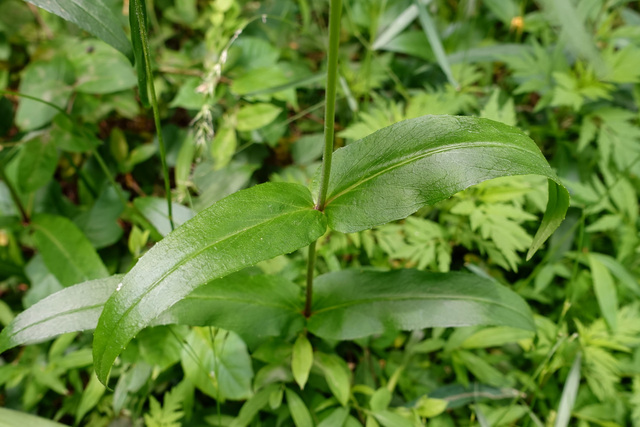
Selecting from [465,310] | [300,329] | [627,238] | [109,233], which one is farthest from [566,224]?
[109,233]

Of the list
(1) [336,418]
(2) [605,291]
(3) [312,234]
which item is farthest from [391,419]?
(2) [605,291]

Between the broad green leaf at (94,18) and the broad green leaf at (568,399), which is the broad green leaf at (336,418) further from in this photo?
the broad green leaf at (94,18)

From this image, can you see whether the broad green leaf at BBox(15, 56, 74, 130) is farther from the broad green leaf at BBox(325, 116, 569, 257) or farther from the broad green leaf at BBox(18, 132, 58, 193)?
the broad green leaf at BBox(325, 116, 569, 257)

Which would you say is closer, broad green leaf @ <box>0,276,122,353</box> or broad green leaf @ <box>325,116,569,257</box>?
broad green leaf @ <box>325,116,569,257</box>

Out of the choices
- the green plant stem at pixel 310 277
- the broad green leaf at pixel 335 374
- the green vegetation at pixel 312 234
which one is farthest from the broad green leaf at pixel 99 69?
the broad green leaf at pixel 335 374

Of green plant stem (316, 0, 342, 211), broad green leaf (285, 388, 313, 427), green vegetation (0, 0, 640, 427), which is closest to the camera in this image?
green plant stem (316, 0, 342, 211)

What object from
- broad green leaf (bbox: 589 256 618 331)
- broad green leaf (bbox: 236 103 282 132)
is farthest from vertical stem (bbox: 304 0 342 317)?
broad green leaf (bbox: 589 256 618 331)

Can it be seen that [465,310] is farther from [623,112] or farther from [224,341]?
[623,112]
